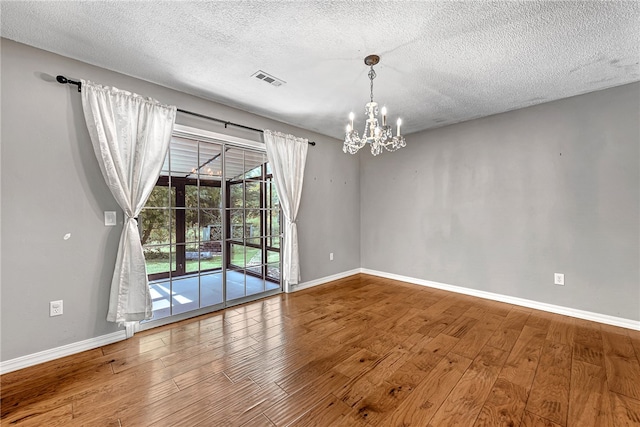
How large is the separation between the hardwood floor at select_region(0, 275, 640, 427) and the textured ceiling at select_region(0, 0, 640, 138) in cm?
257

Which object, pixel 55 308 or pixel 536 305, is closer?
pixel 55 308

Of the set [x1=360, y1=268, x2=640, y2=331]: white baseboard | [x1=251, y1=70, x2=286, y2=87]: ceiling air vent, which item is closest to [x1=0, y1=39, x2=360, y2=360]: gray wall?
[x1=251, y1=70, x2=286, y2=87]: ceiling air vent

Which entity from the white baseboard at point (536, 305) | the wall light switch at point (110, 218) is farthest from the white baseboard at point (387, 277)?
the wall light switch at point (110, 218)

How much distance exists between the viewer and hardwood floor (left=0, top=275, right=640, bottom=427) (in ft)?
5.08

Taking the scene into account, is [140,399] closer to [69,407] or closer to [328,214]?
[69,407]

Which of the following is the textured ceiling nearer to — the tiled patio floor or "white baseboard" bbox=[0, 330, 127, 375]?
the tiled patio floor

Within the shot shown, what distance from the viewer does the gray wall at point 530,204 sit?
2.76 m

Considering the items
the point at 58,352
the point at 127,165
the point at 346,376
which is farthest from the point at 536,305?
the point at 58,352

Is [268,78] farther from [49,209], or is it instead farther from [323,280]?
[323,280]

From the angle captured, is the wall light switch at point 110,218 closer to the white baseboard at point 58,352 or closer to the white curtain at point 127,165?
the white curtain at point 127,165

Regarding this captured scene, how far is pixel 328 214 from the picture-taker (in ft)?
15.0

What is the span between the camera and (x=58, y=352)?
7.13 feet

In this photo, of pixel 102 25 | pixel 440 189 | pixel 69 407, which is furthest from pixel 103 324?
pixel 440 189

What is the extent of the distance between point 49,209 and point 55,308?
0.84m
